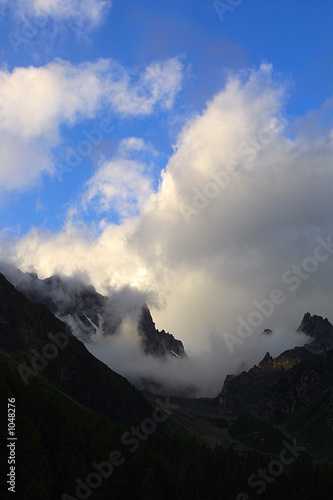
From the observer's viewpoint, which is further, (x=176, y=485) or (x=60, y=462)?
(x=176, y=485)

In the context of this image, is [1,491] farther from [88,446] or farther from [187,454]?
[187,454]

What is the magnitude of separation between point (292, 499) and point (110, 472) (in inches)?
2206

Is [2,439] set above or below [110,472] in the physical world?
above

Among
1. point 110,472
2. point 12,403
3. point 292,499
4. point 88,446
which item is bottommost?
point 292,499

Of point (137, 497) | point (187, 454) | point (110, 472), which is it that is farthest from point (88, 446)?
point (187, 454)

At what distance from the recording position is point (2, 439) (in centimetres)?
8112

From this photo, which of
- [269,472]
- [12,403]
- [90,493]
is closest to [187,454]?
[269,472]

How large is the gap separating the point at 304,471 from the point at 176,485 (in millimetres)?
48812

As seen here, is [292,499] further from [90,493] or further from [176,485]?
[90,493]

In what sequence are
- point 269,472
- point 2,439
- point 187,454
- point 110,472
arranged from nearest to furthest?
point 2,439 < point 110,472 < point 269,472 < point 187,454

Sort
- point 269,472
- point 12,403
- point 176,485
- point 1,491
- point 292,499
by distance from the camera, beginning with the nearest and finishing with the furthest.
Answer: point 1,491 < point 12,403 < point 176,485 < point 292,499 < point 269,472

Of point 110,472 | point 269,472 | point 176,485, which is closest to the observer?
point 110,472

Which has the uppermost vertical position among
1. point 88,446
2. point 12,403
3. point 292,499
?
point 12,403

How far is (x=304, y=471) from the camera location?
445 ft
